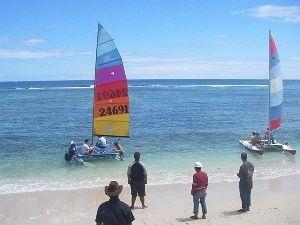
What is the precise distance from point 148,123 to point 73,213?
2922 centimetres

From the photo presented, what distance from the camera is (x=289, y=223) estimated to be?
36.1 ft

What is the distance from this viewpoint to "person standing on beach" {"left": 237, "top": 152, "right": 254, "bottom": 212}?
38.1ft

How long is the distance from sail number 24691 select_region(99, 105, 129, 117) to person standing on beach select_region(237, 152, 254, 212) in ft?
37.8

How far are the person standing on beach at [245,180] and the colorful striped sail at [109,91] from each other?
11.6 metres

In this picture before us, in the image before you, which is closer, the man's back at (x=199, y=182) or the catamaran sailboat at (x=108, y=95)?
the man's back at (x=199, y=182)

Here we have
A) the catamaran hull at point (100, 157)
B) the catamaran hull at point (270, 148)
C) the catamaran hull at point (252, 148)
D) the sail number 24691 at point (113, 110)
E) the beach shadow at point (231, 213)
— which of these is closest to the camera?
the beach shadow at point (231, 213)

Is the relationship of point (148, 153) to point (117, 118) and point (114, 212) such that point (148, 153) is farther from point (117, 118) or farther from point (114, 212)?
point (114, 212)

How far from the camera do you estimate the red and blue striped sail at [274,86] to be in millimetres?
24672

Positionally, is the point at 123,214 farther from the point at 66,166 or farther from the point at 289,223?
the point at 66,166

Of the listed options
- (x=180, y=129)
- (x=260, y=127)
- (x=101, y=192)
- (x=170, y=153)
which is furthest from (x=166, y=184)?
(x=260, y=127)

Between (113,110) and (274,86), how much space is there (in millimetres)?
9350

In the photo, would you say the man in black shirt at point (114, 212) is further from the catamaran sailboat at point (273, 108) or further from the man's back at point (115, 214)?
the catamaran sailboat at point (273, 108)

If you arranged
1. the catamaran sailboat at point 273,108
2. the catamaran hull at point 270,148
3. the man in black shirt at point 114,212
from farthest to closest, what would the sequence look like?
the catamaran sailboat at point 273,108
the catamaran hull at point 270,148
the man in black shirt at point 114,212

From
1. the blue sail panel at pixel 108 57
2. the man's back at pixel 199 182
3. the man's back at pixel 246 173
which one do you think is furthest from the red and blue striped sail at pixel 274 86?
the man's back at pixel 199 182
